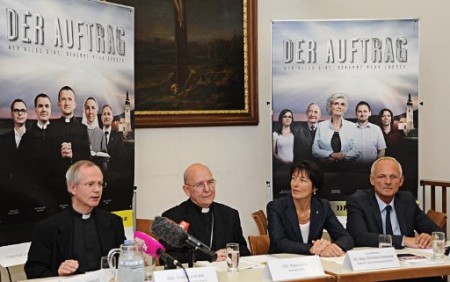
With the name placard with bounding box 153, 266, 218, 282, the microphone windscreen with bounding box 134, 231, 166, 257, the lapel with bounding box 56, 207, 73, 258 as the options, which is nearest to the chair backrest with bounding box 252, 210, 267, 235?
the microphone windscreen with bounding box 134, 231, 166, 257

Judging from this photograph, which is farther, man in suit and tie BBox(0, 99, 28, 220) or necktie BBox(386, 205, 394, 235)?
necktie BBox(386, 205, 394, 235)

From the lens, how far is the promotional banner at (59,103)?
13.7 ft

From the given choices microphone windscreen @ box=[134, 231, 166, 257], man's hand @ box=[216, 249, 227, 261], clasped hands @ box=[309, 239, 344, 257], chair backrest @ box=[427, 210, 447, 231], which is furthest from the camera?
chair backrest @ box=[427, 210, 447, 231]

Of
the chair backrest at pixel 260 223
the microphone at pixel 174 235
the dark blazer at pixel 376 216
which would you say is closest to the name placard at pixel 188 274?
the microphone at pixel 174 235

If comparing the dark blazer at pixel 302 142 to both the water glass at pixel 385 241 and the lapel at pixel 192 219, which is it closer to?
the lapel at pixel 192 219

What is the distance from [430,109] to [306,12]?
157 cm

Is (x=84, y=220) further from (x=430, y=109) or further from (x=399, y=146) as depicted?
(x=430, y=109)

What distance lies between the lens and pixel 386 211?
14.9 ft

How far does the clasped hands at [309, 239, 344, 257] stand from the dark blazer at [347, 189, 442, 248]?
445mm

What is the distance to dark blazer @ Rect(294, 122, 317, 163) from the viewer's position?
5754 mm

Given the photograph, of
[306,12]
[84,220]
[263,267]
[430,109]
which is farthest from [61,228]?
[430,109]

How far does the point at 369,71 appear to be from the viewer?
5773 mm

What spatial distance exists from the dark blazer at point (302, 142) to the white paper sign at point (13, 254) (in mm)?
2410

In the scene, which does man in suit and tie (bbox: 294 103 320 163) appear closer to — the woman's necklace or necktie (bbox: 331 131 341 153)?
necktie (bbox: 331 131 341 153)
